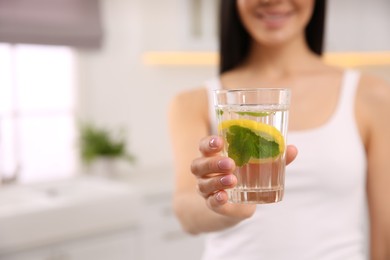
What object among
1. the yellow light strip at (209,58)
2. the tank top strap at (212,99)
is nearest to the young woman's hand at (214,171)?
the tank top strap at (212,99)

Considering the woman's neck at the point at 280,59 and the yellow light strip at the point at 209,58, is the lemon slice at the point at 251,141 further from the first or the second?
the yellow light strip at the point at 209,58

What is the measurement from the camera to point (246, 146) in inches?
26.3

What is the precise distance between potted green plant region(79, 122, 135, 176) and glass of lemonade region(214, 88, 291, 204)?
246 centimetres

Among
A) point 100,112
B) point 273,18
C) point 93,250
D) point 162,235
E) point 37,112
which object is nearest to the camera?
point 273,18

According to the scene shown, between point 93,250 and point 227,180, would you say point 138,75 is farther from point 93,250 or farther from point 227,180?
point 227,180

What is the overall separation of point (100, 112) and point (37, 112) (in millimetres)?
334

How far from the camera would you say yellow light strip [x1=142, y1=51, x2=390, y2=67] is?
3422 millimetres

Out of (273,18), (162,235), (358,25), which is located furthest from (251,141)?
(358,25)

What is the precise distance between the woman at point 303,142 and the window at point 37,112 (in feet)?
6.28

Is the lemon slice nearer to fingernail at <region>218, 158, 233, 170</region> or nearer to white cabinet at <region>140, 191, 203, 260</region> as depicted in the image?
fingernail at <region>218, 158, 233, 170</region>

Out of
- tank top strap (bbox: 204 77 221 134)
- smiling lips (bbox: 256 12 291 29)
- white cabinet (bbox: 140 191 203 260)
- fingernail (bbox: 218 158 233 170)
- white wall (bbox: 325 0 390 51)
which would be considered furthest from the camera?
white wall (bbox: 325 0 390 51)

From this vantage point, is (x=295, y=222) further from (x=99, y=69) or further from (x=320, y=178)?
(x=99, y=69)

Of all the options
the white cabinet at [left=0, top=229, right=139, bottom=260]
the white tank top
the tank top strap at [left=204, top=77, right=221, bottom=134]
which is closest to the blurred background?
the white cabinet at [left=0, top=229, right=139, bottom=260]

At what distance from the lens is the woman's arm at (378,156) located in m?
1.16
